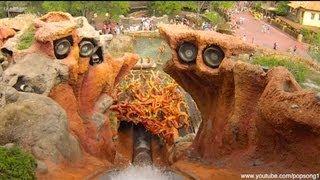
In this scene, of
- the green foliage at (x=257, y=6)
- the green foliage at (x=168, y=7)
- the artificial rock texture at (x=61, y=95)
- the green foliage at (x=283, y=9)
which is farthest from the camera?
the green foliage at (x=257, y=6)

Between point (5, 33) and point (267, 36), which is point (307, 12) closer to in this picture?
point (267, 36)

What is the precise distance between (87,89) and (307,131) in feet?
40.5

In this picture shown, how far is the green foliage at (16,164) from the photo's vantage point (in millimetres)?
15266

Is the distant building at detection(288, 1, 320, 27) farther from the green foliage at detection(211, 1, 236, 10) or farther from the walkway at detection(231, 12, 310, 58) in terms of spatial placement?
the green foliage at detection(211, 1, 236, 10)

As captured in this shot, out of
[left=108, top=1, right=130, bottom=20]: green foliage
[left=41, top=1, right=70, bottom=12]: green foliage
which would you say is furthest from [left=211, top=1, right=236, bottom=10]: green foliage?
[left=41, top=1, right=70, bottom=12]: green foliage

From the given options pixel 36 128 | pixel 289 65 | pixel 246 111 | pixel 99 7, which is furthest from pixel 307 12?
pixel 36 128

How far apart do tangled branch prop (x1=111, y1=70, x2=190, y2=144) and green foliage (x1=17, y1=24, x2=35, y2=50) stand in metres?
8.73

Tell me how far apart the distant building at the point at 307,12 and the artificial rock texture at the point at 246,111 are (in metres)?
33.6

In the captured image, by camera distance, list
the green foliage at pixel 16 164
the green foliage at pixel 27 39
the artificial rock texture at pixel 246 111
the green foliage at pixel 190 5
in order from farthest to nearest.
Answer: the green foliage at pixel 190 5, the green foliage at pixel 27 39, the artificial rock texture at pixel 246 111, the green foliage at pixel 16 164

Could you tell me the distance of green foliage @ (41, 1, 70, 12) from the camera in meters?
44.2

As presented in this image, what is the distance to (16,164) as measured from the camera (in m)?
15.6

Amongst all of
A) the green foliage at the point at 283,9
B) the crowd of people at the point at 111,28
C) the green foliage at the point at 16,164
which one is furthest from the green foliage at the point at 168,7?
the green foliage at the point at 16,164

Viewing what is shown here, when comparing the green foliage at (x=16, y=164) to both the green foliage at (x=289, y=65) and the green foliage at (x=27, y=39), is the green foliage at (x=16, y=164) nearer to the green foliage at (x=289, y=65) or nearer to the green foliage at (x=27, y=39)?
the green foliage at (x=27, y=39)

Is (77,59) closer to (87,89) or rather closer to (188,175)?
(87,89)
